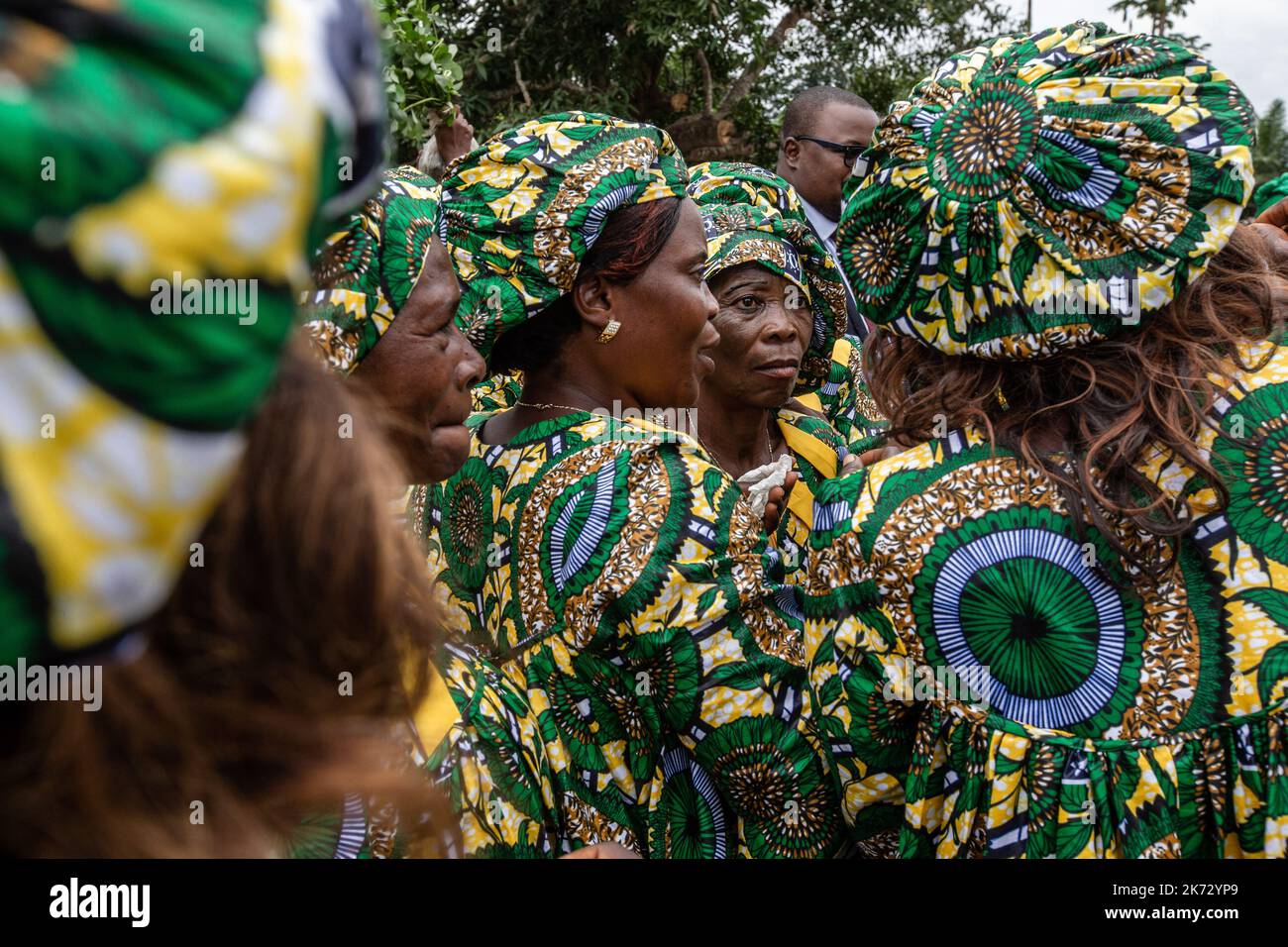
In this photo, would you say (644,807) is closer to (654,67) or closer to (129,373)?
(129,373)

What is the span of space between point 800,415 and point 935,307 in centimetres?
219

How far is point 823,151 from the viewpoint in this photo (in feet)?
20.8

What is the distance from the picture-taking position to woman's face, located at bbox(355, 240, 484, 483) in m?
2.22

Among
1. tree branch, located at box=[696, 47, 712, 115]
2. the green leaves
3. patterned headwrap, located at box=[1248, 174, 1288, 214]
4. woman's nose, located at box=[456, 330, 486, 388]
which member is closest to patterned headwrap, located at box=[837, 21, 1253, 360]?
woman's nose, located at box=[456, 330, 486, 388]

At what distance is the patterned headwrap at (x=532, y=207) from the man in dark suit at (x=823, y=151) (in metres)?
3.48

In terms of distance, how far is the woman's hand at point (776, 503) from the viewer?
3344 mm

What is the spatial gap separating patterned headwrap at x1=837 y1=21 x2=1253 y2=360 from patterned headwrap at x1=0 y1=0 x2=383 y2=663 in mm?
1412

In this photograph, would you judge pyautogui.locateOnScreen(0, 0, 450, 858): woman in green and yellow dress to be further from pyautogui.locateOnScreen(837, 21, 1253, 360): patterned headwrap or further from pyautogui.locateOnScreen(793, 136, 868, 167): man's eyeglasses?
pyautogui.locateOnScreen(793, 136, 868, 167): man's eyeglasses

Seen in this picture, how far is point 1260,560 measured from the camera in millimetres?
1743

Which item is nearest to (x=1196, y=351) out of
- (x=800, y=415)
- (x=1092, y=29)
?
(x=1092, y=29)

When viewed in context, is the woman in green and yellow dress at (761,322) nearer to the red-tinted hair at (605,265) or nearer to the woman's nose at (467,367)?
the red-tinted hair at (605,265)

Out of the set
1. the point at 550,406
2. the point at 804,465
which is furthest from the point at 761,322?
the point at 550,406

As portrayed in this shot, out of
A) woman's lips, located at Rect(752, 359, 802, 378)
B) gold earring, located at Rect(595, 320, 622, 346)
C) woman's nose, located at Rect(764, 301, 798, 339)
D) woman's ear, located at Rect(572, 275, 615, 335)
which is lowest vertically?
gold earring, located at Rect(595, 320, 622, 346)
